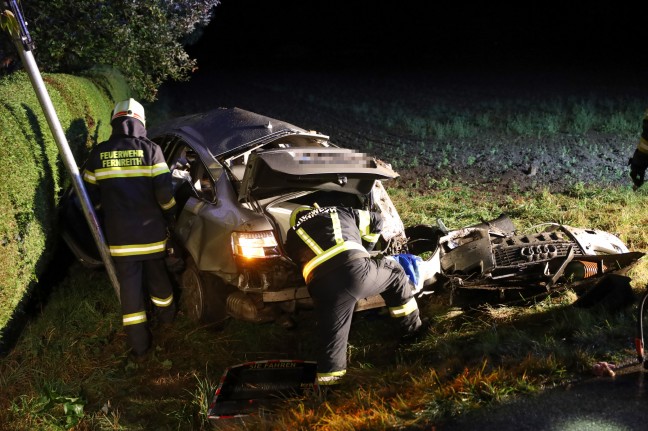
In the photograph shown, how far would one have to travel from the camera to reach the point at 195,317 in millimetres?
5148

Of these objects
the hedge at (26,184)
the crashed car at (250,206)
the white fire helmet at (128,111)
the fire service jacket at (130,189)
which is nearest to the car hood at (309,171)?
the crashed car at (250,206)

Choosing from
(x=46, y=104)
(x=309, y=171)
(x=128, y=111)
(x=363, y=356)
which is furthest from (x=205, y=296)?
(x=46, y=104)

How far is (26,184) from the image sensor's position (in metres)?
4.95

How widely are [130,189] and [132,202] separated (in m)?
→ 0.10

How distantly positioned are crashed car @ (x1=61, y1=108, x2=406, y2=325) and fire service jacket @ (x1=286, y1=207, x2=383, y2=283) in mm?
288

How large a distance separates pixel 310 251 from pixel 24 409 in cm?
215

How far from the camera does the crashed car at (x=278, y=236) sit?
450 centimetres

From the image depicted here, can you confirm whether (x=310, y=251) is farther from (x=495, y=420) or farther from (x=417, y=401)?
(x=495, y=420)

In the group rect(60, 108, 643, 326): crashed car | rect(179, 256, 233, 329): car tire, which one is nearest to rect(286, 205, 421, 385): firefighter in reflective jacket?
rect(60, 108, 643, 326): crashed car

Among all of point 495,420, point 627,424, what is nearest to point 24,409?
point 495,420

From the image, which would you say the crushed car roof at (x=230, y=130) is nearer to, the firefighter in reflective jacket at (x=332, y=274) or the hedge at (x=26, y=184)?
the hedge at (x=26, y=184)

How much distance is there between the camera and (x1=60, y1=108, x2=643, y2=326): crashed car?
14.8 feet

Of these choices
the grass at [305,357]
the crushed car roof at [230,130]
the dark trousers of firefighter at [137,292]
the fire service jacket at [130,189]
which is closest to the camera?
the grass at [305,357]

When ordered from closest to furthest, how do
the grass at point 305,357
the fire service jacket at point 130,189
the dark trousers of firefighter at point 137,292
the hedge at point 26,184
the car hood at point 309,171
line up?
the grass at point 305,357 < the car hood at point 309,171 < the hedge at point 26,184 < the fire service jacket at point 130,189 < the dark trousers of firefighter at point 137,292
